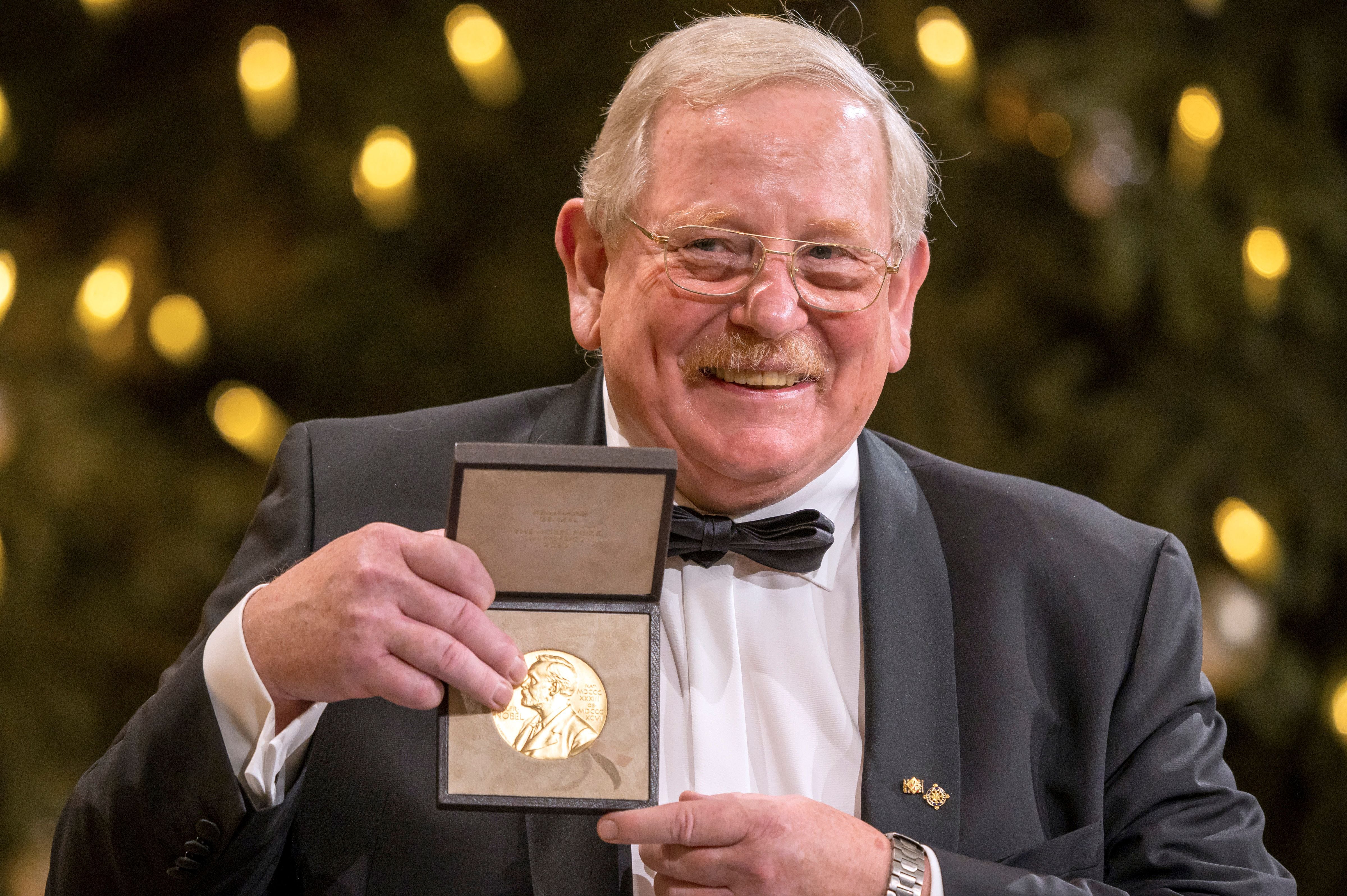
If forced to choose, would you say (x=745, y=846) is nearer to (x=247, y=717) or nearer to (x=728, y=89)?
(x=247, y=717)

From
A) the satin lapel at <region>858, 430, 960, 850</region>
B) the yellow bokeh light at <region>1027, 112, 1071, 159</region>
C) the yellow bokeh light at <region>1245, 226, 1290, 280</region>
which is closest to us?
the satin lapel at <region>858, 430, 960, 850</region>

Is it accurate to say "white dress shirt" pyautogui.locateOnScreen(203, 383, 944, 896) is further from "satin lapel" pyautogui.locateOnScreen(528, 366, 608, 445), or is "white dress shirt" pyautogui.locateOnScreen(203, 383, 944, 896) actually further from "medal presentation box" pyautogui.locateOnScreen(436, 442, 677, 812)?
"medal presentation box" pyautogui.locateOnScreen(436, 442, 677, 812)

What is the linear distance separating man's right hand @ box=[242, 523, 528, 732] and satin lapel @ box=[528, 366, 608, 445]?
2.12 ft

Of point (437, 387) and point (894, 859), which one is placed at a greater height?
point (437, 387)

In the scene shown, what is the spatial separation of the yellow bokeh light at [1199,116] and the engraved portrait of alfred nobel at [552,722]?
262 cm

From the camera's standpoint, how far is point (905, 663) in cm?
208

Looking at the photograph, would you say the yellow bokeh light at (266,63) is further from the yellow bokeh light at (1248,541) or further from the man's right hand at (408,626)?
the yellow bokeh light at (1248,541)

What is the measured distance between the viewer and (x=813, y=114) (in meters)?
2.07

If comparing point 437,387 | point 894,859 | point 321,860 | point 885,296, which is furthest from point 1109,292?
point 321,860

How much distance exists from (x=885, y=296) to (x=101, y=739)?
2.88 meters

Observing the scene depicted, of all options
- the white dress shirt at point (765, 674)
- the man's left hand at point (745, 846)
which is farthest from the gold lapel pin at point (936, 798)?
the man's left hand at point (745, 846)

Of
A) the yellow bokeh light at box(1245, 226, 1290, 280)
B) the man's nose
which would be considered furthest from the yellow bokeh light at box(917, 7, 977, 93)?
the man's nose

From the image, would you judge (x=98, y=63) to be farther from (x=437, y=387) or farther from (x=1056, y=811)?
(x=1056, y=811)

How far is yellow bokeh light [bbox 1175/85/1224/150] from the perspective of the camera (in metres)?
3.49
